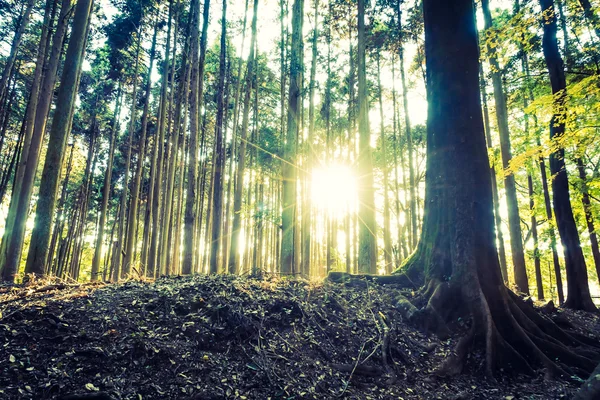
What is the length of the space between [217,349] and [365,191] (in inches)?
317

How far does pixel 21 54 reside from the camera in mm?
14172

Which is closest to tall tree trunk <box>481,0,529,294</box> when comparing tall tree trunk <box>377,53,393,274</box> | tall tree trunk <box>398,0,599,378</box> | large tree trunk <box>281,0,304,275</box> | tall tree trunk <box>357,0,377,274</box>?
tall tree trunk <box>357,0,377,274</box>

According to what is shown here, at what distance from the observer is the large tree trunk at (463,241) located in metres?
4.02

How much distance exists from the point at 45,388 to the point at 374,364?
319cm

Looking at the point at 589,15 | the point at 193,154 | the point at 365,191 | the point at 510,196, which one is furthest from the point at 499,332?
the point at 193,154

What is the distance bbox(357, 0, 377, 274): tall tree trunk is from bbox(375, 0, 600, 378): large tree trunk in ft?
12.6

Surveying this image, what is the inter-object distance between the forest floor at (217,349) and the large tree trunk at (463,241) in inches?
15.1

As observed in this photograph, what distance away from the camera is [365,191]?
10422mm

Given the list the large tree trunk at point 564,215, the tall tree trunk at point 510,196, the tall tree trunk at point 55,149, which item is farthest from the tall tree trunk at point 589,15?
the tall tree trunk at point 55,149

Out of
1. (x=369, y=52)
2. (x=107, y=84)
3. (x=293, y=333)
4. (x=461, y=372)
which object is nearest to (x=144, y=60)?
(x=107, y=84)

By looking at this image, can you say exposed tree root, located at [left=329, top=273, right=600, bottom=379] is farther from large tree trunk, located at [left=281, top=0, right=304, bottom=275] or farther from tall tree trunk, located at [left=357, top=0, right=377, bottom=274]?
large tree trunk, located at [left=281, top=0, right=304, bottom=275]

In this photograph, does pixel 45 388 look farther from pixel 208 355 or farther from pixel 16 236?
pixel 16 236

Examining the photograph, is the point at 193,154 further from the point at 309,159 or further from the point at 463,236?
the point at 463,236

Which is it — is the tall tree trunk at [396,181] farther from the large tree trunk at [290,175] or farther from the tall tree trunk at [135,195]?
the tall tree trunk at [135,195]
